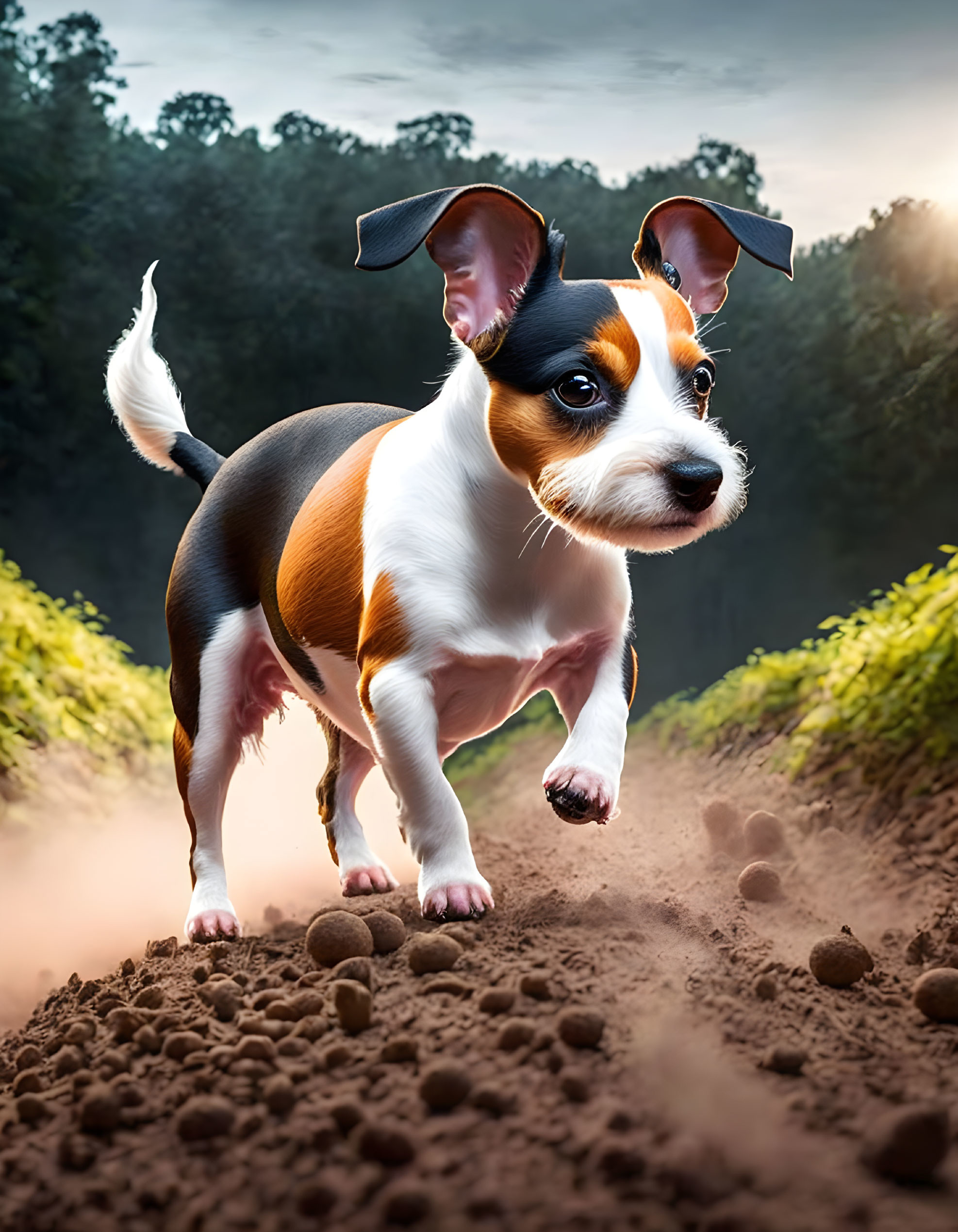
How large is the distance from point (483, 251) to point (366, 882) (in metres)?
2.16

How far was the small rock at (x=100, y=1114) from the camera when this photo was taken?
82.1 inches

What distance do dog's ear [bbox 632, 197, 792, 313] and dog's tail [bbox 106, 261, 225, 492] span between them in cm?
186

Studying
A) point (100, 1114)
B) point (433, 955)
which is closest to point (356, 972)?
point (433, 955)

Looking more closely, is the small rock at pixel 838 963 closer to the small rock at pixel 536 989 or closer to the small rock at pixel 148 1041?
the small rock at pixel 536 989

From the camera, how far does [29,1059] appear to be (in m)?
2.67

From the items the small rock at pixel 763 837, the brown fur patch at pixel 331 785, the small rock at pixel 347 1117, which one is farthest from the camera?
the small rock at pixel 763 837

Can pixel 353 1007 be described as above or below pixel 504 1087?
above

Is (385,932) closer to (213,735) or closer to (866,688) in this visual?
(213,735)

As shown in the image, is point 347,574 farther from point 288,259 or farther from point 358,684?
point 288,259

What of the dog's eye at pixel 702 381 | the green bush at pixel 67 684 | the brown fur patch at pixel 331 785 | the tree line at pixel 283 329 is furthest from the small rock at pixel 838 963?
the tree line at pixel 283 329

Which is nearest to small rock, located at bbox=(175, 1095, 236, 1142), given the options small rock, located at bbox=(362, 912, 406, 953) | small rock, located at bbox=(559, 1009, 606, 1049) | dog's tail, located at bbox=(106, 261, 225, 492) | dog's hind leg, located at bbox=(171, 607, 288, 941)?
small rock, located at bbox=(559, 1009, 606, 1049)

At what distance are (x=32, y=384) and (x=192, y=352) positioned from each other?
1.16 m

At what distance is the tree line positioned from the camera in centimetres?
Answer: 793

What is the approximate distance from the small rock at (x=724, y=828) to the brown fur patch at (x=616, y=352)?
113 inches
